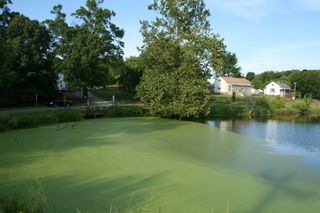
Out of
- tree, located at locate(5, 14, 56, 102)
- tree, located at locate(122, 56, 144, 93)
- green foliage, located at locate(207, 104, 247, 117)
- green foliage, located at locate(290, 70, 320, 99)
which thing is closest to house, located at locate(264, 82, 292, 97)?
green foliage, located at locate(290, 70, 320, 99)

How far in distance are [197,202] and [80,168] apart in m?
4.38

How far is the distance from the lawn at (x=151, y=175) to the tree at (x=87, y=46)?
64.8 feet

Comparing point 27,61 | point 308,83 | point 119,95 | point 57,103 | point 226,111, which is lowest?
point 226,111

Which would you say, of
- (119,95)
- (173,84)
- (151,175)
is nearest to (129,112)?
(173,84)

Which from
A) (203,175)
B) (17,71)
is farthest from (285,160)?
(17,71)

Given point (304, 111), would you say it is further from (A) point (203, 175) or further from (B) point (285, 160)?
(A) point (203, 175)

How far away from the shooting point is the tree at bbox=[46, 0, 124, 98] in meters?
37.3

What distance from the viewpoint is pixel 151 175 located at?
10.5 meters

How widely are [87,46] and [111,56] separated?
4453mm

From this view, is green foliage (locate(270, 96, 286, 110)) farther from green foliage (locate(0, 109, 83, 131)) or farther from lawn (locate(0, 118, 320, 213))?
lawn (locate(0, 118, 320, 213))

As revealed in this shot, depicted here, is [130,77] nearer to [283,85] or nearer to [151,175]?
[151,175]

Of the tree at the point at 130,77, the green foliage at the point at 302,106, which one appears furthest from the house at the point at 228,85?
the tree at the point at 130,77

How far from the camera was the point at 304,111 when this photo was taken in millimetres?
53031

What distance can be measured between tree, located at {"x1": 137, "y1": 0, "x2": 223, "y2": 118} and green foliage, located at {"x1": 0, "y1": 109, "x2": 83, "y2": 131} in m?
7.32
